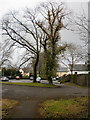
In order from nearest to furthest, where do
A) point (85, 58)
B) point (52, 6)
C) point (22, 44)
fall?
point (85, 58) → point (52, 6) → point (22, 44)

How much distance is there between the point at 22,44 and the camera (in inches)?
1310

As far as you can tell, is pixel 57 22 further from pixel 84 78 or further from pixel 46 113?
pixel 46 113

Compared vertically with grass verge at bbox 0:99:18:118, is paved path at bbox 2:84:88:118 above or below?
above

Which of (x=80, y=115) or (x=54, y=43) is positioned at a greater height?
(x=54, y=43)

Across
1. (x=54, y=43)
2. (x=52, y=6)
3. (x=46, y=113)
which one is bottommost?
(x=46, y=113)

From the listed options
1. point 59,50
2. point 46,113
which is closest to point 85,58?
point 46,113

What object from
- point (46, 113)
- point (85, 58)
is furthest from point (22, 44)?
point (46, 113)

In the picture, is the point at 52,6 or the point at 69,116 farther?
the point at 52,6

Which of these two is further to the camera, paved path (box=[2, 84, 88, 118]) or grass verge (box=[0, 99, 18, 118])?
grass verge (box=[0, 99, 18, 118])

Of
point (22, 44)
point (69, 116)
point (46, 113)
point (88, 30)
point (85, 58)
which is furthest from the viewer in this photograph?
point (22, 44)

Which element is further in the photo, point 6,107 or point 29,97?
point 29,97

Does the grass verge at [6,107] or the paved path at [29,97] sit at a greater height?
the paved path at [29,97]

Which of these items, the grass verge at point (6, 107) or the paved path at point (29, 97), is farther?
the grass verge at point (6, 107)

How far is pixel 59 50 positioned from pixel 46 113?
21950 millimetres
